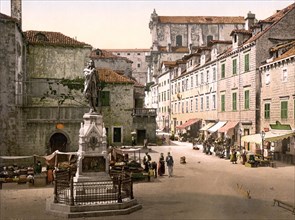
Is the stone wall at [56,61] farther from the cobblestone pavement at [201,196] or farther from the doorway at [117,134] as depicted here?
the cobblestone pavement at [201,196]

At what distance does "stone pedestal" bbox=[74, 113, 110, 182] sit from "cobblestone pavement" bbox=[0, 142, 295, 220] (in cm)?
204

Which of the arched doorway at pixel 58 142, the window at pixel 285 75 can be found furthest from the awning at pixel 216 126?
the arched doorway at pixel 58 142

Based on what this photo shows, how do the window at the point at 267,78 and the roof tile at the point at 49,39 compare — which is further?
the roof tile at the point at 49,39

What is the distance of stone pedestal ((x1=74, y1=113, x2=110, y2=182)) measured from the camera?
15749 millimetres

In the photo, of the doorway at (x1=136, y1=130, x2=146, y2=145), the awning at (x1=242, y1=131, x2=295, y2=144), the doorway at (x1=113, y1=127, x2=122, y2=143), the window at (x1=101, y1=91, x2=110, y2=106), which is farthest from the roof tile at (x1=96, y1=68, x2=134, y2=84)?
the awning at (x1=242, y1=131, x2=295, y2=144)

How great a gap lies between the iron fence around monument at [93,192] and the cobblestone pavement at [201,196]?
2.78ft

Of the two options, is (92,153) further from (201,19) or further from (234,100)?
(201,19)

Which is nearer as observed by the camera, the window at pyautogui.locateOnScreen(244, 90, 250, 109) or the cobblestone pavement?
the cobblestone pavement

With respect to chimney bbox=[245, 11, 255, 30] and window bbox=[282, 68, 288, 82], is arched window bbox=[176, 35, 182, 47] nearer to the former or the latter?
chimney bbox=[245, 11, 255, 30]

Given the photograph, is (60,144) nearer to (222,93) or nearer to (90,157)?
(90,157)

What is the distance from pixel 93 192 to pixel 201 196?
5.17 metres

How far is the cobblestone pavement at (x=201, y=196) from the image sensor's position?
13.6 m

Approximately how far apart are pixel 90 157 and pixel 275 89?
64.3ft

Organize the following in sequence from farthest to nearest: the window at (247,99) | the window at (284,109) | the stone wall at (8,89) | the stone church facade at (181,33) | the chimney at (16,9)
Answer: the stone church facade at (181,33), the window at (247,99), the chimney at (16,9), the window at (284,109), the stone wall at (8,89)
